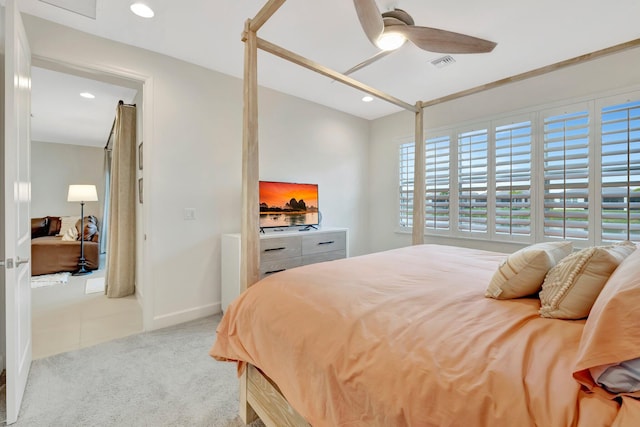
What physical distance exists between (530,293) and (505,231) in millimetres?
2330

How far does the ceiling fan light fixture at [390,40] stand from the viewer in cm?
179

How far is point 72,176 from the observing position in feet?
21.7

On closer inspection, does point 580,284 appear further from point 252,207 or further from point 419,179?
point 419,179

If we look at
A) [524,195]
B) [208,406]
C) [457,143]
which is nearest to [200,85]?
[208,406]

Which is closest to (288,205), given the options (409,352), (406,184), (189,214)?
(189,214)

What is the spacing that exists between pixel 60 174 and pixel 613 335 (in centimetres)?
898

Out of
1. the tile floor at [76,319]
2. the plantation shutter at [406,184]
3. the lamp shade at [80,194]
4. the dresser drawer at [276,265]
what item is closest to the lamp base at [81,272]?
the tile floor at [76,319]

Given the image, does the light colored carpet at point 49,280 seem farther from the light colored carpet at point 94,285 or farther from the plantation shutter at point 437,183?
the plantation shutter at point 437,183

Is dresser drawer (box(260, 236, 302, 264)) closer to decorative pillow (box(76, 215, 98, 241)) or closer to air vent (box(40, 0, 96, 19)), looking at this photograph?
air vent (box(40, 0, 96, 19))

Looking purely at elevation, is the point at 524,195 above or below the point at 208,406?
above

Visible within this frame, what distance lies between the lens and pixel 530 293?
4.05ft

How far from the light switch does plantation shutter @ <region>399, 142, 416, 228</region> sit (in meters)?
2.91

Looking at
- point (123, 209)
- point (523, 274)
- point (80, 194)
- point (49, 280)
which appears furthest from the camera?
point (80, 194)

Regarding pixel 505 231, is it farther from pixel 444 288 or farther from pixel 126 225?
pixel 126 225
